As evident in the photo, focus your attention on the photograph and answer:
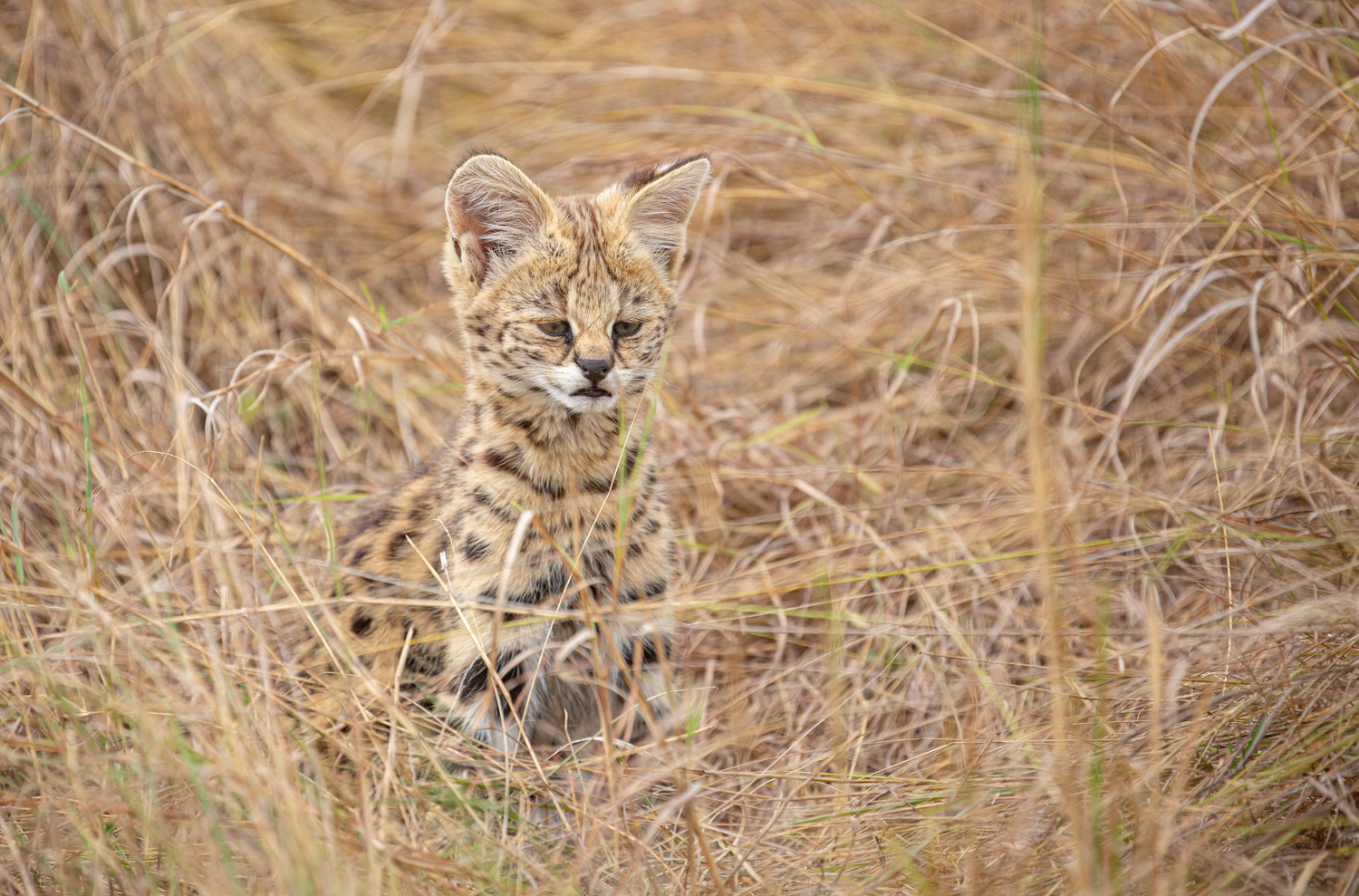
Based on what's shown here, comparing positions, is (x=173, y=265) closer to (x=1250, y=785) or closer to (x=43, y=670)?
(x=43, y=670)

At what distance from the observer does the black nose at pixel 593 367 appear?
2838 millimetres

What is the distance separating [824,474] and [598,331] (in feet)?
4.68

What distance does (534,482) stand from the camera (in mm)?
2979

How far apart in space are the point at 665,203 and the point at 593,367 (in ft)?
2.39

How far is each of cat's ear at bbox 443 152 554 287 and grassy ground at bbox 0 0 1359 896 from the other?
71 centimetres

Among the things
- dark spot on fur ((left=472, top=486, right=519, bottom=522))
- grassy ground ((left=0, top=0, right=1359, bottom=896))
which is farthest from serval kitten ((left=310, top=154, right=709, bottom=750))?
grassy ground ((left=0, top=0, right=1359, bottom=896))

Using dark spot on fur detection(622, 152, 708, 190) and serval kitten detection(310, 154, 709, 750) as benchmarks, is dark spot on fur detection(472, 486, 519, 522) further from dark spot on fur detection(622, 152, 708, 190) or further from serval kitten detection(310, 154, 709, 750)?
dark spot on fur detection(622, 152, 708, 190)

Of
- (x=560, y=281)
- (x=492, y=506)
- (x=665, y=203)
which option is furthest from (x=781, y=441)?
(x=492, y=506)

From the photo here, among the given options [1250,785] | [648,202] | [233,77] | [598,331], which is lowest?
[1250,785]

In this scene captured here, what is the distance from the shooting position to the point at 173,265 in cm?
414

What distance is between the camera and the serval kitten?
287 centimetres

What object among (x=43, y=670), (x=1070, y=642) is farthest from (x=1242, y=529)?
(x=43, y=670)

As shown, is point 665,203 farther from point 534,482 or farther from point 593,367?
point 534,482

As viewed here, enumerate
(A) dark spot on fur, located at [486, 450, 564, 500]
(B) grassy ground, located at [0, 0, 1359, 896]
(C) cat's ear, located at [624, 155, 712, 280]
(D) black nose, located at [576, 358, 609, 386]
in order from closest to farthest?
1. (B) grassy ground, located at [0, 0, 1359, 896]
2. (D) black nose, located at [576, 358, 609, 386]
3. (A) dark spot on fur, located at [486, 450, 564, 500]
4. (C) cat's ear, located at [624, 155, 712, 280]
